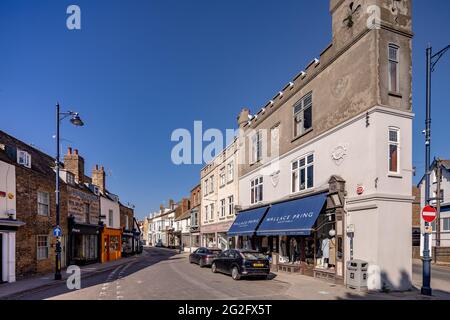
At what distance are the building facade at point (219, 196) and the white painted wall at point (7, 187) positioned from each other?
697 inches

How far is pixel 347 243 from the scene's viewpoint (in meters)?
14.9

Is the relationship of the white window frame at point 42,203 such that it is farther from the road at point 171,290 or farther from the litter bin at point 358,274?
the litter bin at point 358,274

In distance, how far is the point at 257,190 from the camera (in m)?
26.5

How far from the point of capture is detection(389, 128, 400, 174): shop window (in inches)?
563

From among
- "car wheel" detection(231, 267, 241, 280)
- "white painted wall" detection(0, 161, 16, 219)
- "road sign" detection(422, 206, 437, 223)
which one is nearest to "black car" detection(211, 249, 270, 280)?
"car wheel" detection(231, 267, 241, 280)

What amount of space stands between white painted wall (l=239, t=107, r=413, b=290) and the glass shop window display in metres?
1.36

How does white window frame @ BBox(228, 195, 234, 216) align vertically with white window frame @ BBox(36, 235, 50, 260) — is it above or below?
above

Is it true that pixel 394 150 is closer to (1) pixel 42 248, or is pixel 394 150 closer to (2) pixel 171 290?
(2) pixel 171 290

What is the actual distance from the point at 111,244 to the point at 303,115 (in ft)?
79.7

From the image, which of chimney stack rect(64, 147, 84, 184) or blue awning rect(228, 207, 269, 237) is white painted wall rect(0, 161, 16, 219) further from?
blue awning rect(228, 207, 269, 237)

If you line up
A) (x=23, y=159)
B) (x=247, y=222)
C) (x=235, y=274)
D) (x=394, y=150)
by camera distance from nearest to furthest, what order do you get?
1. (x=394, y=150)
2. (x=235, y=274)
3. (x=23, y=159)
4. (x=247, y=222)

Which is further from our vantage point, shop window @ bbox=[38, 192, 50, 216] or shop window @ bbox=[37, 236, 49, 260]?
shop window @ bbox=[38, 192, 50, 216]

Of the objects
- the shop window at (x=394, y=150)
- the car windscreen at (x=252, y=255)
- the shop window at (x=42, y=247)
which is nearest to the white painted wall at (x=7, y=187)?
the shop window at (x=42, y=247)

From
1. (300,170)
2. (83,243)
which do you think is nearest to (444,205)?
(300,170)
